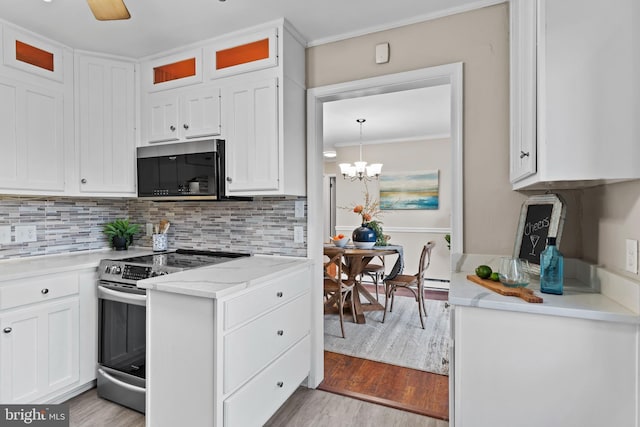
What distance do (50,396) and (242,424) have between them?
1.30 metres

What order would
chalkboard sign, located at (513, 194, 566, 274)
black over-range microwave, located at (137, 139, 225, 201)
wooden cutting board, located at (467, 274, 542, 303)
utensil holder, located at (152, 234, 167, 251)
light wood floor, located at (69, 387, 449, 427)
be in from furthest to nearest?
utensil holder, located at (152, 234, 167, 251)
black over-range microwave, located at (137, 139, 225, 201)
light wood floor, located at (69, 387, 449, 427)
chalkboard sign, located at (513, 194, 566, 274)
wooden cutting board, located at (467, 274, 542, 303)

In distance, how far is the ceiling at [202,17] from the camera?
6.36 feet

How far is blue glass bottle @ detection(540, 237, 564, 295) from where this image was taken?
54.4 inches

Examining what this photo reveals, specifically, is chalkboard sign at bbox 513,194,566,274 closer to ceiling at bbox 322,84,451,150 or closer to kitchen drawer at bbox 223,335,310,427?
kitchen drawer at bbox 223,335,310,427

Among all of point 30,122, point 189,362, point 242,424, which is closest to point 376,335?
Result: point 242,424

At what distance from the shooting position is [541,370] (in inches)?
49.5

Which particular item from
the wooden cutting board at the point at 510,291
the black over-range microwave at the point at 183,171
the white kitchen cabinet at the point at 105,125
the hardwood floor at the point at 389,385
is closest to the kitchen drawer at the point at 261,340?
the hardwood floor at the point at 389,385

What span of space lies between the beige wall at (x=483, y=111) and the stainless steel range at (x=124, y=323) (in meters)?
1.69

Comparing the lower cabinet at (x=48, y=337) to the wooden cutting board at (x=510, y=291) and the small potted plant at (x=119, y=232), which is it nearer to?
the small potted plant at (x=119, y=232)

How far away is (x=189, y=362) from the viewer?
5.33 ft

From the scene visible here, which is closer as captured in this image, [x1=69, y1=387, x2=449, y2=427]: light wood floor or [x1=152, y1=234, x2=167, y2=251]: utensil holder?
[x1=69, y1=387, x2=449, y2=427]: light wood floor

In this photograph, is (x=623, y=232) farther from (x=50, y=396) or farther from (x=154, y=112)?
(x=50, y=396)

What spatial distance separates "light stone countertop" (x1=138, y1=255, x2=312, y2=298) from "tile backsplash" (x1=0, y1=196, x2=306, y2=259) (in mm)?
293

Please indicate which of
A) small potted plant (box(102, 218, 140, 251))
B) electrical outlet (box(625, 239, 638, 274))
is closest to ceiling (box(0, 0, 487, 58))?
small potted plant (box(102, 218, 140, 251))
